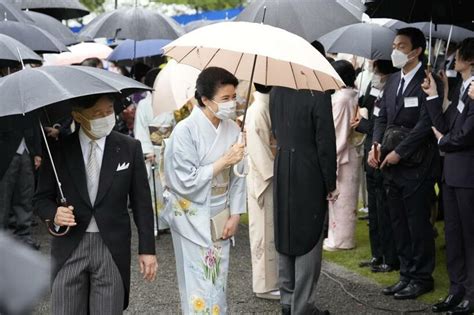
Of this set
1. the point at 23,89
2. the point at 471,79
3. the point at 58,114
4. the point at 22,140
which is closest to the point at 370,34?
the point at 471,79

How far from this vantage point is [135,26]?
9.73 meters

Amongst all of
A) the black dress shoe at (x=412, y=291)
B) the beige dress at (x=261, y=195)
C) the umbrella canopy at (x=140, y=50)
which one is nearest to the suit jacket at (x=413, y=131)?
the black dress shoe at (x=412, y=291)

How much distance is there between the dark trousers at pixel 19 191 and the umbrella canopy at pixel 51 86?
13.4 ft

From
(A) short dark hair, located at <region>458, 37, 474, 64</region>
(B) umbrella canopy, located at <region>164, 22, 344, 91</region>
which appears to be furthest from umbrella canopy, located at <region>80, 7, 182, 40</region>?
(A) short dark hair, located at <region>458, 37, 474, 64</region>

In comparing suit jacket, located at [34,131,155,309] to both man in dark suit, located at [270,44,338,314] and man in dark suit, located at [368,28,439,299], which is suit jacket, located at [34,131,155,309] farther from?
man in dark suit, located at [368,28,439,299]

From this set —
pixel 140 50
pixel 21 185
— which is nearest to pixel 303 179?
pixel 21 185

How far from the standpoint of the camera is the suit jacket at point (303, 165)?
577 centimetres

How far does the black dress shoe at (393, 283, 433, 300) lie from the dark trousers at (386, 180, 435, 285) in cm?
4

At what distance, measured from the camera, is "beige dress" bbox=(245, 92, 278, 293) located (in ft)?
21.9

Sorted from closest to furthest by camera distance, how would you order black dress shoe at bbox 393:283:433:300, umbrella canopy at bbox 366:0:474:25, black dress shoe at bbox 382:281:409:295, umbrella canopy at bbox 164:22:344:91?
umbrella canopy at bbox 164:22:344:91, umbrella canopy at bbox 366:0:474:25, black dress shoe at bbox 393:283:433:300, black dress shoe at bbox 382:281:409:295

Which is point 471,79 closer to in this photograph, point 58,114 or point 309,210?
point 309,210

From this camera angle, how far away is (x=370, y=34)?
7.54 metres

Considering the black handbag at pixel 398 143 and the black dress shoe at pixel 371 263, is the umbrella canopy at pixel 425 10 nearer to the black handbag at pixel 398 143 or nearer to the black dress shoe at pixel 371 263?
the black handbag at pixel 398 143

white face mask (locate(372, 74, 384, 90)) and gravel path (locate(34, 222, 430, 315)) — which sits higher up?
white face mask (locate(372, 74, 384, 90))
